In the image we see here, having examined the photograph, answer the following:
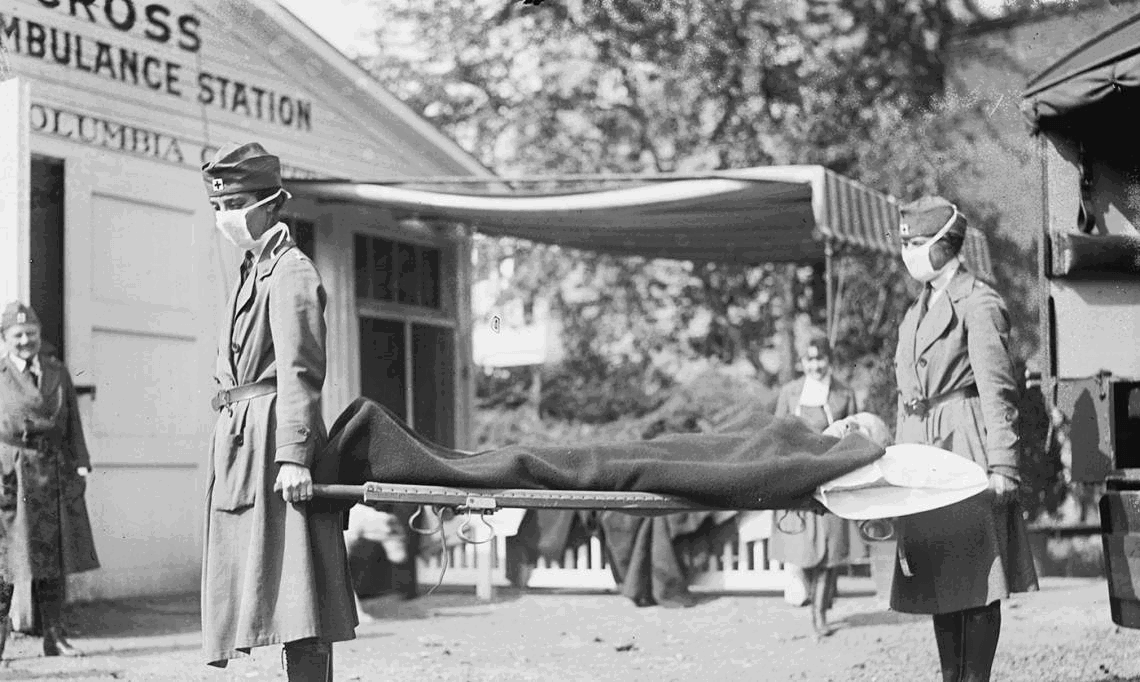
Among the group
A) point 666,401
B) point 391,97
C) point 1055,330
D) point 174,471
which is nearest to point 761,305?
point 666,401

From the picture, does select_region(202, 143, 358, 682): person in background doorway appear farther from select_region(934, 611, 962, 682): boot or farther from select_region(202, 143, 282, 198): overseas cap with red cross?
select_region(934, 611, 962, 682): boot

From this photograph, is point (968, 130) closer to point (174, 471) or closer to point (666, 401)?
point (666, 401)

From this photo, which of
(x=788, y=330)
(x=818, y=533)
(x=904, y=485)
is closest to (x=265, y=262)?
(x=904, y=485)

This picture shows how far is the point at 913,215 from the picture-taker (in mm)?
5363

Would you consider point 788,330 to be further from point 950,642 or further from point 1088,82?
point 950,642

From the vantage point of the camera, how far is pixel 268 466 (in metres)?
4.42

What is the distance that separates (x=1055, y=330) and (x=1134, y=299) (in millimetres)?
367

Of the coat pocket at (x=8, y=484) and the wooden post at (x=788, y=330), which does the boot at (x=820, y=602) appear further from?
the wooden post at (x=788, y=330)

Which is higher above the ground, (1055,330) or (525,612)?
(1055,330)

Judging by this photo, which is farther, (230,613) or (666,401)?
(666,401)

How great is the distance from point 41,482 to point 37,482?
0.02 metres

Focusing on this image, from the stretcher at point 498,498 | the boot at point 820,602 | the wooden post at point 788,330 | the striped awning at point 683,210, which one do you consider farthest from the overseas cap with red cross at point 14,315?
the wooden post at point 788,330

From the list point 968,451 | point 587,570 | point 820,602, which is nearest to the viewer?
point 968,451

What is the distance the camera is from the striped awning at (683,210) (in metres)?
9.05
